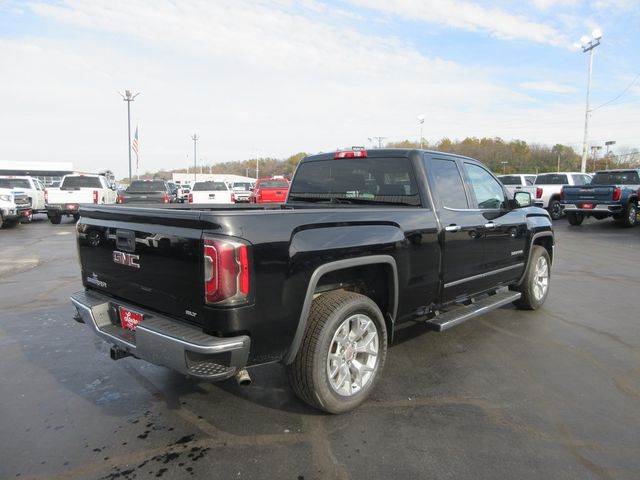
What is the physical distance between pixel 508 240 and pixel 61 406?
14.8 feet

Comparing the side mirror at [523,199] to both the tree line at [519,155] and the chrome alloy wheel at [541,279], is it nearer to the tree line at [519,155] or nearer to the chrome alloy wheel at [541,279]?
the chrome alloy wheel at [541,279]

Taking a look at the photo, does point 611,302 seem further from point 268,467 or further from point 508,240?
point 268,467

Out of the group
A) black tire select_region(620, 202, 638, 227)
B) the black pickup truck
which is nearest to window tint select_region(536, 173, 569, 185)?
black tire select_region(620, 202, 638, 227)

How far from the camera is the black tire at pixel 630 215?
16114 mm

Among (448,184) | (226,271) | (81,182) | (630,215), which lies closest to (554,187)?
(630,215)

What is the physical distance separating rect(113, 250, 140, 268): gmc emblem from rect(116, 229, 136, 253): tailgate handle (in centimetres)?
4

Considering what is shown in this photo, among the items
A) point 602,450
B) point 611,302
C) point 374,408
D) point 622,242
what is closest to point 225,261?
point 374,408

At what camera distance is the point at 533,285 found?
594 cm

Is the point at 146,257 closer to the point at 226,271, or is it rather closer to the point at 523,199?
the point at 226,271

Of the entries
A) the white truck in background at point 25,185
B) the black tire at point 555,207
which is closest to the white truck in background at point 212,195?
the white truck in background at point 25,185

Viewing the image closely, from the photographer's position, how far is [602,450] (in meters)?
2.91

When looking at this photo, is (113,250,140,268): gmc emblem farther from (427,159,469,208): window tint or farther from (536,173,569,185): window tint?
(536,173,569,185): window tint

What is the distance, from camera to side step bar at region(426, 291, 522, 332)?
408 cm

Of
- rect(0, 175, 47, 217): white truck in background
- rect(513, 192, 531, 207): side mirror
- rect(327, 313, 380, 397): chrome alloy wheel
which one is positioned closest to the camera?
rect(327, 313, 380, 397): chrome alloy wheel
